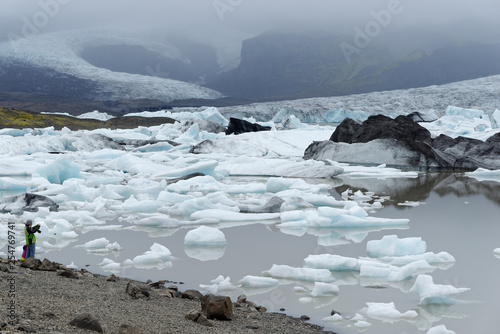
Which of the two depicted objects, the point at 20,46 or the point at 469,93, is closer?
the point at 469,93

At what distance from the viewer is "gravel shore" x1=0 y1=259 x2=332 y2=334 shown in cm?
295

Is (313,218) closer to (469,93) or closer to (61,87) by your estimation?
(469,93)

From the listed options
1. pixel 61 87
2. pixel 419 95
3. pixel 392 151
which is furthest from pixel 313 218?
pixel 61 87

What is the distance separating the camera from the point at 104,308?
3492mm

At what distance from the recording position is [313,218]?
7.11 meters

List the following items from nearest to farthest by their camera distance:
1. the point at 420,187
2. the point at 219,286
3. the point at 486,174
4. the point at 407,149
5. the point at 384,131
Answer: the point at 219,286, the point at 420,187, the point at 486,174, the point at 407,149, the point at 384,131

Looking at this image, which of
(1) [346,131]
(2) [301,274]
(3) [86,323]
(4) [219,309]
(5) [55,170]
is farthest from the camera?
(1) [346,131]

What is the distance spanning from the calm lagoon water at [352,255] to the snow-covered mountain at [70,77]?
7683 centimetres

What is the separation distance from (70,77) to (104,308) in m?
88.5

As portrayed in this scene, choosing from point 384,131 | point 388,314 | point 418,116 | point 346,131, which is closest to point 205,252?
point 388,314

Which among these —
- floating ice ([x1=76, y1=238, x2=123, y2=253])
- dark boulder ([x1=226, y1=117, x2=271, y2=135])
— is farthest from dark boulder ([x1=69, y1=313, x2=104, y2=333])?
dark boulder ([x1=226, y1=117, x2=271, y2=135])

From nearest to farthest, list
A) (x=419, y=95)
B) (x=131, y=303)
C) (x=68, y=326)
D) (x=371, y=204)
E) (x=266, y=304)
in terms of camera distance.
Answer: (x=68, y=326) < (x=131, y=303) < (x=266, y=304) < (x=371, y=204) < (x=419, y=95)

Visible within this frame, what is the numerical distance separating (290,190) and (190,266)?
15.5 feet

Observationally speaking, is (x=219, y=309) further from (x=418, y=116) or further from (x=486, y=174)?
(x=418, y=116)
